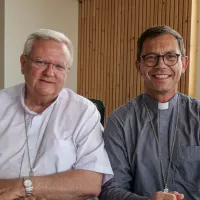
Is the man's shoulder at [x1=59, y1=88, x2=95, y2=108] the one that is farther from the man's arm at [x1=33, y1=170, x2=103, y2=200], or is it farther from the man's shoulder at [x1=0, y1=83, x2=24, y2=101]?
the man's arm at [x1=33, y1=170, x2=103, y2=200]

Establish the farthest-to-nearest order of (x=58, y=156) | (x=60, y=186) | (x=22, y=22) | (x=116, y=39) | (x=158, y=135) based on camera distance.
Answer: (x=116, y=39), (x=22, y=22), (x=158, y=135), (x=58, y=156), (x=60, y=186)

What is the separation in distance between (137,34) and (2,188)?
4.63 metres

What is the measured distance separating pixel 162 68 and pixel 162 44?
142mm

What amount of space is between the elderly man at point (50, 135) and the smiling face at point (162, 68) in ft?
1.30

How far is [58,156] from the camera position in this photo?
1.86 meters

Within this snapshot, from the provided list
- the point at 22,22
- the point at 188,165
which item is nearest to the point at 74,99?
the point at 188,165

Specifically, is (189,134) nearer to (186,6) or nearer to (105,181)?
(105,181)

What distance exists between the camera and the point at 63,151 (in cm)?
188

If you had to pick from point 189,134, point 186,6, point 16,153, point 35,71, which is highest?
point 186,6

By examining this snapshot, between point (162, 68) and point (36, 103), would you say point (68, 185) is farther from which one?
point (162, 68)

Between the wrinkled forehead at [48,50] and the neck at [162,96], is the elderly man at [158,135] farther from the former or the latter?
the wrinkled forehead at [48,50]

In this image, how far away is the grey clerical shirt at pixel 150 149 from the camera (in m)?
1.89

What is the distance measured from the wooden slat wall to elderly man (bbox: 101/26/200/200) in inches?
124

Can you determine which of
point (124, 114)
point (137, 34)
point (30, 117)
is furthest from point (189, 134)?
point (137, 34)
